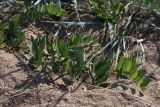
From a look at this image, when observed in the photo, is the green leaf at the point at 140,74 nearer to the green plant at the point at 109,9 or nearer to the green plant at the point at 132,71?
the green plant at the point at 132,71

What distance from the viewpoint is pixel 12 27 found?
7.95 ft

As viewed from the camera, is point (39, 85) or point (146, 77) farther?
point (146, 77)

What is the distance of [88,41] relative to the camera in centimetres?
243

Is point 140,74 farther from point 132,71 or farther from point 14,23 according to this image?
point 14,23

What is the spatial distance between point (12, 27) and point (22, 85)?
44 cm

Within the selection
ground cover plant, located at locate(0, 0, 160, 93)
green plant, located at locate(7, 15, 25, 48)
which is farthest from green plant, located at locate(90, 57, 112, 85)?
green plant, located at locate(7, 15, 25, 48)

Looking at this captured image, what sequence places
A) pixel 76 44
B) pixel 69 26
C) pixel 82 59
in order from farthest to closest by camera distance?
pixel 69 26
pixel 76 44
pixel 82 59

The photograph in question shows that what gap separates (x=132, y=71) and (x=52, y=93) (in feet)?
1.45

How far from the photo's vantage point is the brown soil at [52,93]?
2.05m

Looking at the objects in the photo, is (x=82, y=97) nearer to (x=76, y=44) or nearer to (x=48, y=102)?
(x=48, y=102)

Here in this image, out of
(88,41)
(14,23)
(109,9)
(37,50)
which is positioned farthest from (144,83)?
(14,23)

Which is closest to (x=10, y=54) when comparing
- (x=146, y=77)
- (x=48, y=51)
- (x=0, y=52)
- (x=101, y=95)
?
(x=0, y=52)

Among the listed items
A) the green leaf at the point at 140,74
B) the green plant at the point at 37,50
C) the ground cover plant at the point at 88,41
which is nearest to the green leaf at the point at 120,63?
the ground cover plant at the point at 88,41

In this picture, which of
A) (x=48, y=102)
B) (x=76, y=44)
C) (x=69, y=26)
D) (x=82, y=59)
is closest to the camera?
(x=48, y=102)
